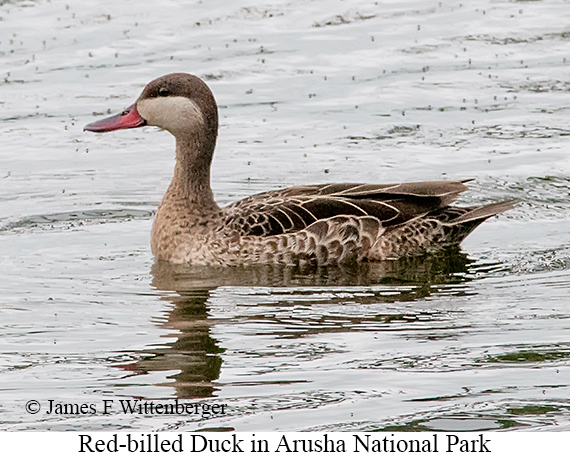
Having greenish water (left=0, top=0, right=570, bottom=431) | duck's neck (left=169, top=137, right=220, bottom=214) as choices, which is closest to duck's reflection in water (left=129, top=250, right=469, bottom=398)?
greenish water (left=0, top=0, right=570, bottom=431)

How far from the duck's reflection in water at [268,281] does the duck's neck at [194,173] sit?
67 cm

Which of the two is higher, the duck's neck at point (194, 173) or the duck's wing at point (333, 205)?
the duck's neck at point (194, 173)

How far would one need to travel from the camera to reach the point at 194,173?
12633mm

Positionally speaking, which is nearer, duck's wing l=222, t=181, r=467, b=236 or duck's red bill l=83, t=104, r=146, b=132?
duck's wing l=222, t=181, r=467, b=236

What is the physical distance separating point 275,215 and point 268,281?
704 millimetres

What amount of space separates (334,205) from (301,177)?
2210 mm

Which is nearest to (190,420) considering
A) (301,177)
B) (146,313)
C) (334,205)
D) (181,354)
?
(181,354)

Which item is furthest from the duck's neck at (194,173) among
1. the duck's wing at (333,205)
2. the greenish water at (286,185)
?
the greenish water at (286,185)

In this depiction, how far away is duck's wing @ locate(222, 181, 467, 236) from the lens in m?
12.1

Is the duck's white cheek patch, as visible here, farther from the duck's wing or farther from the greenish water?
the greenish water

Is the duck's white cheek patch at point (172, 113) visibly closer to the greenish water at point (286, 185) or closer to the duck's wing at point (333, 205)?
the duck's wing at point (333, 205)


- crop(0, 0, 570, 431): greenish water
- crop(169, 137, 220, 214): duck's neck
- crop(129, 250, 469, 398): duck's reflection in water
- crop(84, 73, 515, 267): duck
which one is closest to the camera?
crop(0, 0, 570, 431): greenish water

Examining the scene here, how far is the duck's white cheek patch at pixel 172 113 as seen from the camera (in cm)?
1234

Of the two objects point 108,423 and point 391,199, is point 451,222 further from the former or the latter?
point 108,423
